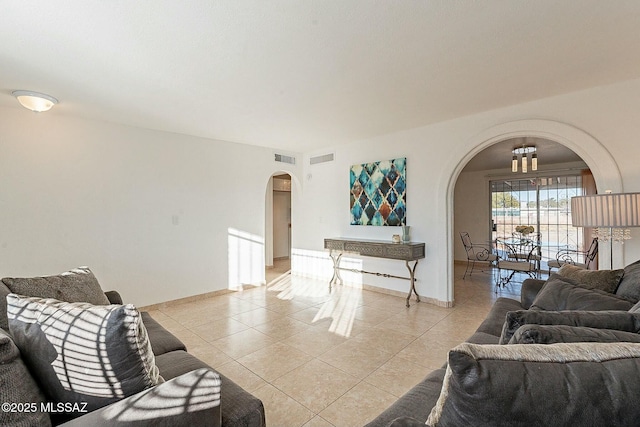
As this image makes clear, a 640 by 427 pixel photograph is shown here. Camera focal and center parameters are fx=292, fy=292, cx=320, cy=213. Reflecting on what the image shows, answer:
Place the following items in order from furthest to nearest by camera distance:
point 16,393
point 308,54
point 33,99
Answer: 1. point 33,99
2. point 308,54
3. point 16,393

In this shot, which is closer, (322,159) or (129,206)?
(129,206)

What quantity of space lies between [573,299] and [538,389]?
1587mm

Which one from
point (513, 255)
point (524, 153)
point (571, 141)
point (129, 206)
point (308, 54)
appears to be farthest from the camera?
point (513, 255)

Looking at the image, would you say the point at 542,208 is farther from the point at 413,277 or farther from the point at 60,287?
the point at 60,287

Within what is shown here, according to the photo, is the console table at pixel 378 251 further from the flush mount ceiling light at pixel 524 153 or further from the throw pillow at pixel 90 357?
the throw pillow at pixel 90 357

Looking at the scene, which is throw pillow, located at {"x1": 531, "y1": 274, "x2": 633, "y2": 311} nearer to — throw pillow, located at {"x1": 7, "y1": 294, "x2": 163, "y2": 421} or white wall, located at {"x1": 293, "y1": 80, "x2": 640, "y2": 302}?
Answer: white wall, located at {"x1": 293, "y1": 80, "x2": 640, "y2": 302}

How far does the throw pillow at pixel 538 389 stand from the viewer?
0.72m

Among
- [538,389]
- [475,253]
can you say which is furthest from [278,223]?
[538,389]

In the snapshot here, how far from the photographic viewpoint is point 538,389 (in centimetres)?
74

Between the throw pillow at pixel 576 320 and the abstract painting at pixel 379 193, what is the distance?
3.45m

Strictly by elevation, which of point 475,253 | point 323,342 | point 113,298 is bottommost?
point 323,342

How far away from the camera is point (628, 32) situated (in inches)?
85.0

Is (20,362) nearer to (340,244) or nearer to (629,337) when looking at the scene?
(629,337)

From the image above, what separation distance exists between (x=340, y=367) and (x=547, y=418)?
211cm
